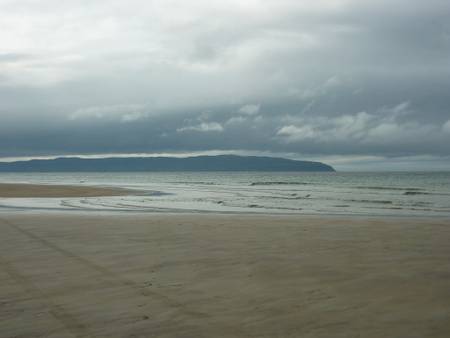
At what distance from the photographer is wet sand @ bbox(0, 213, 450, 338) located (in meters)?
6.09

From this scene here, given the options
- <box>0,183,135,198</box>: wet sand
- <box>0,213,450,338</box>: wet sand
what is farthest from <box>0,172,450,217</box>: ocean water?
<box>0,213,450,338</box>: wet sand

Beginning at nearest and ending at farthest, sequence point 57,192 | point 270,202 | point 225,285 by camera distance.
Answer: point 225,285 < point 270,202 < point 57,192

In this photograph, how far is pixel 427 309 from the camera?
21.9ft

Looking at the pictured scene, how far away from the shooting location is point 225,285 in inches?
316

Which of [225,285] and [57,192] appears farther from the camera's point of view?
[57,192]

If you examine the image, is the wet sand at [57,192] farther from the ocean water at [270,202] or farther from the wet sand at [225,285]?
the wet sand at [225,285]

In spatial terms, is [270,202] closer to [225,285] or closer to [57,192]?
[57,192]

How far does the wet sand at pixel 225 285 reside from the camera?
240 inches

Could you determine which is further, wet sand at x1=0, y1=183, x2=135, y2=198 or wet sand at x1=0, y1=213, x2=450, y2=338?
wet sand at x1=0, y1=183, x2=135, y2=198

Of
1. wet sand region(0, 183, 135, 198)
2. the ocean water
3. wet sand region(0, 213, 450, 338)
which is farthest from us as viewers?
wet sand region(0, 183, 135, 198)

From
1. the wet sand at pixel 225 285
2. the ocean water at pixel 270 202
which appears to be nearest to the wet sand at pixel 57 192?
the ocean water at pixel 270 202

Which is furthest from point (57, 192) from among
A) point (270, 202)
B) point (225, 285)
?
point (225, 285)

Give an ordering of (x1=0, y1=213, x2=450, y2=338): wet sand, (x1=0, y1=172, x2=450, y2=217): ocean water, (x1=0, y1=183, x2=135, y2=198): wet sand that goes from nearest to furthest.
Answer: (x1=0, y1=213, x2=450, y2=338): wet sand < (x1=0, y1=172, x2=450, y2=217): ocean water < (x1=0, y1=183, x2=135, y2=198): wet sand

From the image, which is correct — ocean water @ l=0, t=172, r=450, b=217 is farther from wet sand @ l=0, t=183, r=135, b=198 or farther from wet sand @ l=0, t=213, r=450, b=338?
wet sand @ l=0, t=213, r=450, b=338
